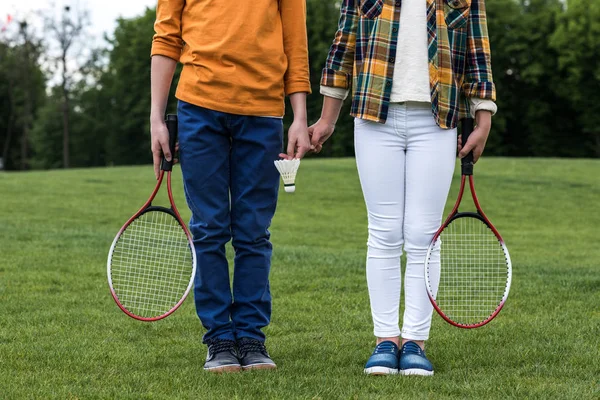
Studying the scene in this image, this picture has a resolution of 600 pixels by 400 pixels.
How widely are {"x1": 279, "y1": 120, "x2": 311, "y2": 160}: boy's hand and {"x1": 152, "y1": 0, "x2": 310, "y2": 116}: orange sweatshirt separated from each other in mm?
149

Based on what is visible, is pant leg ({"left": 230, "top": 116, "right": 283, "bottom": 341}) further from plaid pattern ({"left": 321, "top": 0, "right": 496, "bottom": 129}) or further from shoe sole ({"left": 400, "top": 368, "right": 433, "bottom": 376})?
shoe sole ({"left": 400, "top": 368, "right": 433, "bottom": 376})

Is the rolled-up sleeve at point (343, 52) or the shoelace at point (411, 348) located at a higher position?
the rolled-up sleeve at point (343, 52)

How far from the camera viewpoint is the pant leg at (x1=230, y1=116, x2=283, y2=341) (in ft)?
13.9

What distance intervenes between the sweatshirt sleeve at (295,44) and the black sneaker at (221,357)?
1334 mm

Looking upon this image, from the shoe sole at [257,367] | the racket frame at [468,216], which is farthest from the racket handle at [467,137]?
the shoe sole at [257,367]

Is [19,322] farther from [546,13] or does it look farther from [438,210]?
[546,13]

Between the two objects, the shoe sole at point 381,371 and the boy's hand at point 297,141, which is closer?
the shoe sole at point 381,371

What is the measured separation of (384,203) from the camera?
4.08 meters

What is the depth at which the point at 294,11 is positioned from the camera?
428cm

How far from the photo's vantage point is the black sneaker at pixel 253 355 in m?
4.22

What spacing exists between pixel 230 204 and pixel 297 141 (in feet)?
1.69

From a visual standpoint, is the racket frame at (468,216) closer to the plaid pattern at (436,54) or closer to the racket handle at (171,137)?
the plaid pattern at (436,54)

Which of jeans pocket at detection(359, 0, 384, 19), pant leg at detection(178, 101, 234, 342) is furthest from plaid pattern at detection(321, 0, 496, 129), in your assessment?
pant leg at detection(178, 101, 234, 342)

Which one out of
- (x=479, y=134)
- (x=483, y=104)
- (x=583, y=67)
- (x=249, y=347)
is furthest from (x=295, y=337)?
(x=583, y=67)
